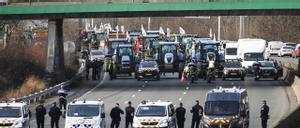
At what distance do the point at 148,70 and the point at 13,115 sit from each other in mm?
32914

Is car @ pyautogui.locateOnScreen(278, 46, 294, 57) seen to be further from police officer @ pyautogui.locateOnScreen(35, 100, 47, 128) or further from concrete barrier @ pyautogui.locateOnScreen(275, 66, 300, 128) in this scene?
police officer @ pyautogui.locateOnScreen(35, 100, 47, 128)

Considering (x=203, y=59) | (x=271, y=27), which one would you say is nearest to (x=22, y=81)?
(x=203, y=59)

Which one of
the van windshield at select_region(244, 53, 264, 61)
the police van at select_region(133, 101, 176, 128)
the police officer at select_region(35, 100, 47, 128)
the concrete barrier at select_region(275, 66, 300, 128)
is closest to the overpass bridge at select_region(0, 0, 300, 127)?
the concrete barrier at select_region(275, 66, 300, 128)

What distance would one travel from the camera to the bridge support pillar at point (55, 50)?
218ft

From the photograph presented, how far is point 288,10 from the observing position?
61.2m

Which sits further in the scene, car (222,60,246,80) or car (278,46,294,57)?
car (278,46,294,57)

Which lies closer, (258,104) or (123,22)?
(258,104)

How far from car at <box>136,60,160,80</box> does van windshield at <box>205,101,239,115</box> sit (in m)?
30.5

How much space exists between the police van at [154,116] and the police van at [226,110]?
1.53m

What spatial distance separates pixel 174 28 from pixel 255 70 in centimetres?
9174

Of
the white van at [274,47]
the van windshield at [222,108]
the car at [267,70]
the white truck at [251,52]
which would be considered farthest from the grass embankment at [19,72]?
the white van at [274,47]

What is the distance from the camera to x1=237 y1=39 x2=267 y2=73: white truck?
250 feet

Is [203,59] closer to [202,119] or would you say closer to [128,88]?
[128,88]

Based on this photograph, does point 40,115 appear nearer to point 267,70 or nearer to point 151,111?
point 151,111
